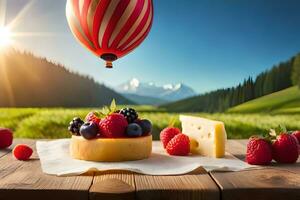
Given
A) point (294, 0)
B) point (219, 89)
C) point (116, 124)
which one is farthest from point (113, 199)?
point (294, 0)

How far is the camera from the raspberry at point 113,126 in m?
2.01

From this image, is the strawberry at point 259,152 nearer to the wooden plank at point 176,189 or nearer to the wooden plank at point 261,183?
the wooden plank at point 261,183

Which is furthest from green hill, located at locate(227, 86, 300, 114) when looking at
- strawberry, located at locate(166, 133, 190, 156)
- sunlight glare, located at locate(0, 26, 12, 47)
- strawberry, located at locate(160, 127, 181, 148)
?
strawberry, located at locate(166, 133, 190, 156)

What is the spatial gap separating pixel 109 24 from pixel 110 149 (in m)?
0.67

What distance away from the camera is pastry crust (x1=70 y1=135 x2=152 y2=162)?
6.52ft

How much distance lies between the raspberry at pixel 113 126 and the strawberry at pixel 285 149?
596 millimetres

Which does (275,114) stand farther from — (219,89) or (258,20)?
(258,20)

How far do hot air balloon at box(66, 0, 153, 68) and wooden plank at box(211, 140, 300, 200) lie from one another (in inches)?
38.4

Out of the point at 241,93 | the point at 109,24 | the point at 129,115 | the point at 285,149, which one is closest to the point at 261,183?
the point at 285,149

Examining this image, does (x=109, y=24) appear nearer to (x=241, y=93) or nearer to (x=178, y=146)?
(x=178, y=146)

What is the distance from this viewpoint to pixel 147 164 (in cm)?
188

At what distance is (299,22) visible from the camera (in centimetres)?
498

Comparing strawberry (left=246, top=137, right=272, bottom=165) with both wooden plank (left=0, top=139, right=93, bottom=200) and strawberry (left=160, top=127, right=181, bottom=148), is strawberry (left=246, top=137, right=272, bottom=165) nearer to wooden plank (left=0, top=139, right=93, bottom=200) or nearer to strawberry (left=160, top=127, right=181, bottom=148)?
strawberry (left=160, top=127, right=181, bottom=148)

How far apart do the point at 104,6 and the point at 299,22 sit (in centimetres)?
314
